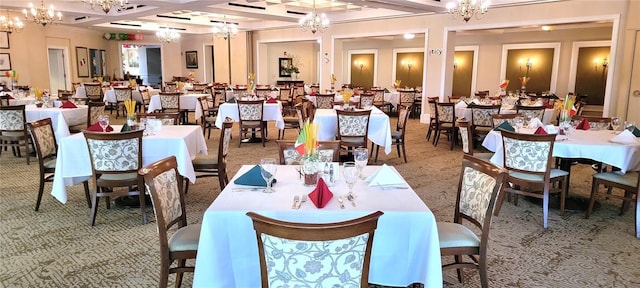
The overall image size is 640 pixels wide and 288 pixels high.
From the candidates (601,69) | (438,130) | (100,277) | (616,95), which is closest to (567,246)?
(100,277)

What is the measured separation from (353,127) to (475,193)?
341 centimetres

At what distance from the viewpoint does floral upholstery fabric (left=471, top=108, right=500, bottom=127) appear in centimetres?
723

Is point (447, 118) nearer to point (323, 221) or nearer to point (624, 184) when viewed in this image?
point (624, 184)

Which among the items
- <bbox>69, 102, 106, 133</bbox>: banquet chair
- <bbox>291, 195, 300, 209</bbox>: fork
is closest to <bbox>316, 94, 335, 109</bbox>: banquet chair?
<bbox>69, 102, 106, 133</bbox>: banquet chair

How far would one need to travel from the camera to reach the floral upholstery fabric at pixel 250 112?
750 cm

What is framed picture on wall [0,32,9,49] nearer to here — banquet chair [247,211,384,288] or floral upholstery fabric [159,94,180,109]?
floral upholstery fabric [159,94,180,109]

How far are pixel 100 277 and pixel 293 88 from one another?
11.4 meters

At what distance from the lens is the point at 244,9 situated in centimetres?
1126

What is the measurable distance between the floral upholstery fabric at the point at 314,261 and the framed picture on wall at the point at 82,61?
17782 mm

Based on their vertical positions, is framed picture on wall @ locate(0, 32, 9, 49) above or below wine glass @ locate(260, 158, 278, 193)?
above

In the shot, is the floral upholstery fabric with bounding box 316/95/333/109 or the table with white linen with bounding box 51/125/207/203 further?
the floral upholstery fabric with bounding box 316/95/333/109

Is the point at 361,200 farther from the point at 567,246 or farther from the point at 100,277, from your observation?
Answer: the point at 567,246

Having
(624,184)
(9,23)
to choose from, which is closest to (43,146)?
(624,184)

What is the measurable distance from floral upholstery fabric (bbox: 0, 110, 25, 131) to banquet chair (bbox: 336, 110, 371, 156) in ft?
14.5
